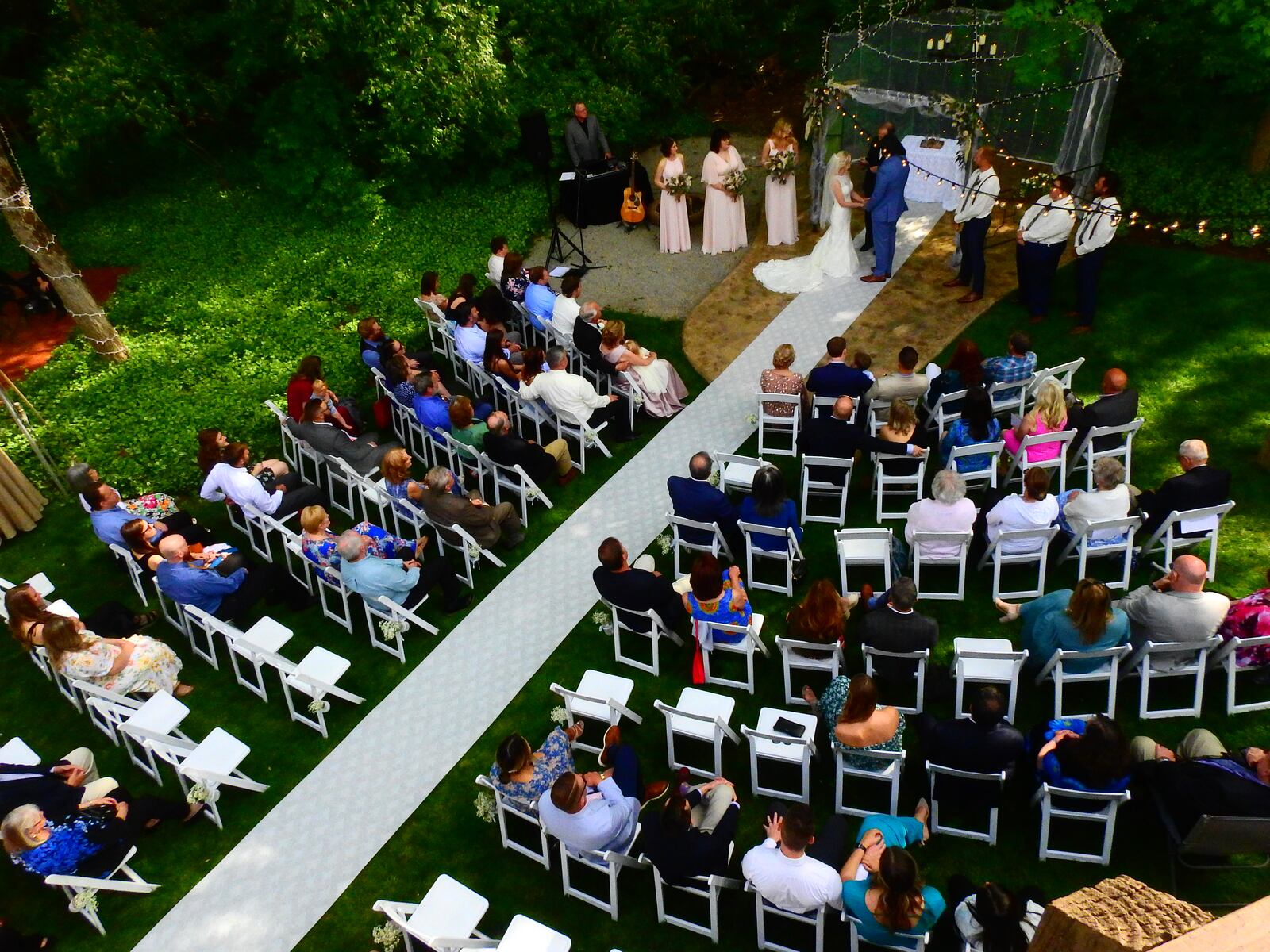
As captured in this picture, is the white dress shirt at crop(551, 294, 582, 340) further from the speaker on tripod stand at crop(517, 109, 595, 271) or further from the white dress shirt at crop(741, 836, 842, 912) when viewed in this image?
the white dress shirt at crop(741, 836, 842, 912)

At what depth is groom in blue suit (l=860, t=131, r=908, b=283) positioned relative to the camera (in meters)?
11.7

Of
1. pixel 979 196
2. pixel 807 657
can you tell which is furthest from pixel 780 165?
pixel 807 657

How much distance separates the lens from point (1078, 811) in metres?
6.17

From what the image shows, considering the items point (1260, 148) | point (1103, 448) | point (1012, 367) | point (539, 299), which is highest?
point (1260, 148)

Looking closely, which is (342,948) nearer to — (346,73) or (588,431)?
(588,431)

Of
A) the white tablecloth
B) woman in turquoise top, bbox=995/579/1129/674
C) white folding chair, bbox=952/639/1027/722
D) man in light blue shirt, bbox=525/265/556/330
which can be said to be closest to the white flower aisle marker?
white folding chair, bbox=952/639/1027/722

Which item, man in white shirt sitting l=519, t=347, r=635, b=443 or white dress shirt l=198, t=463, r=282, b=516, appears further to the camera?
man in white shirt sitting l=519, t=347, r=635, b=443

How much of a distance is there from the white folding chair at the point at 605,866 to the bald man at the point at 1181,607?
3.99m

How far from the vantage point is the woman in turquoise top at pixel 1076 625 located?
655 cm

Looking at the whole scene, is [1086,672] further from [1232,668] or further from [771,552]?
[771,552]

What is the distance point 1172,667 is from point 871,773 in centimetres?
251

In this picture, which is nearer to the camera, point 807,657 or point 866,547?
point 807,657

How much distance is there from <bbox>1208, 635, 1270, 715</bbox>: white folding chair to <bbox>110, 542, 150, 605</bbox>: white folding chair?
29.8 feet

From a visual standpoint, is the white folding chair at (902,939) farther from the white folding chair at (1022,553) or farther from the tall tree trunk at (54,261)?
the tall tree trunk at (54,261)
